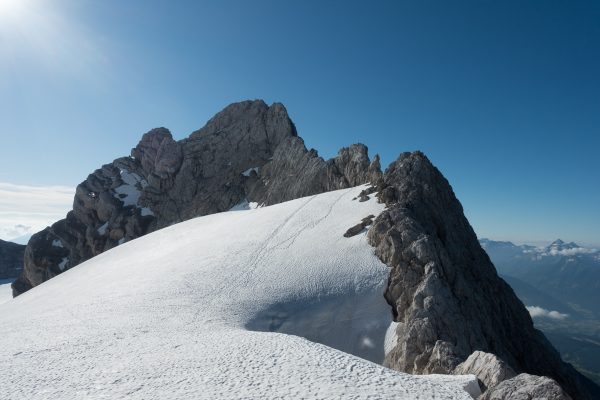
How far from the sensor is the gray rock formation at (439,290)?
1984cm

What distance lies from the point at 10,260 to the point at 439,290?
639ft

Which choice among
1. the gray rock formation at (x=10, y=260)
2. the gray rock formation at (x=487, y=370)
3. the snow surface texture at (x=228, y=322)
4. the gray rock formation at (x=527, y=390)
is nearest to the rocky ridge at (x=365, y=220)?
the gray rock formation at (x=487, y=370)

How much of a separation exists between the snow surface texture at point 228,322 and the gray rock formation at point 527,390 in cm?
107

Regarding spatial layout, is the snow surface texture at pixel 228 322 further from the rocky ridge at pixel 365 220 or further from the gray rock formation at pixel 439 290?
the rocky ridge at pixel 365 220

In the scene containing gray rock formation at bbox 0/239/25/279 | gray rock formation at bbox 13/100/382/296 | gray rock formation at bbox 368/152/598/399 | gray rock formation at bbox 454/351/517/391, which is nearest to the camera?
gray rock formation at bbox 454/351/517/391

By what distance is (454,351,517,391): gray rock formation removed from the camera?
12.1 meters

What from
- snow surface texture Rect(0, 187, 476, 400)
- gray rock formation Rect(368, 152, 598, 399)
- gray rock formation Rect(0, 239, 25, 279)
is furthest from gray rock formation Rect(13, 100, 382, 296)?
gray rock formation Rect(0, 239, 25, 279)

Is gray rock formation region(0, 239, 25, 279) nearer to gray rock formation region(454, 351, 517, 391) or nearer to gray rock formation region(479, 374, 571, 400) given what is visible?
gray rock formation region(454, 351, 517, 391)

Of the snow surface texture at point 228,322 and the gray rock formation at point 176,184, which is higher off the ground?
the gray rock formation at point 176,184

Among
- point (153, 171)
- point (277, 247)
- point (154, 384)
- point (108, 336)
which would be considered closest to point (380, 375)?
point (154, 384)

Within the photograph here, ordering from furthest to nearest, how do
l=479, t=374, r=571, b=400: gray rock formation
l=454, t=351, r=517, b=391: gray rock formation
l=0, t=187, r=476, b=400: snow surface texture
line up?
l=454, t=351, r=517, b=391: gray rock formation < l=0, t=187, r=476, b=400: snow surface texture < l=479, t=374, r=571, b=400: gray rock formation

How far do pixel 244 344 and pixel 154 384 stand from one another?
4263 mm

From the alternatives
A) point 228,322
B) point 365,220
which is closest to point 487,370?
point 228,322

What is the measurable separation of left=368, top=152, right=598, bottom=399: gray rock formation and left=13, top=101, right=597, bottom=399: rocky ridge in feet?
0.30
